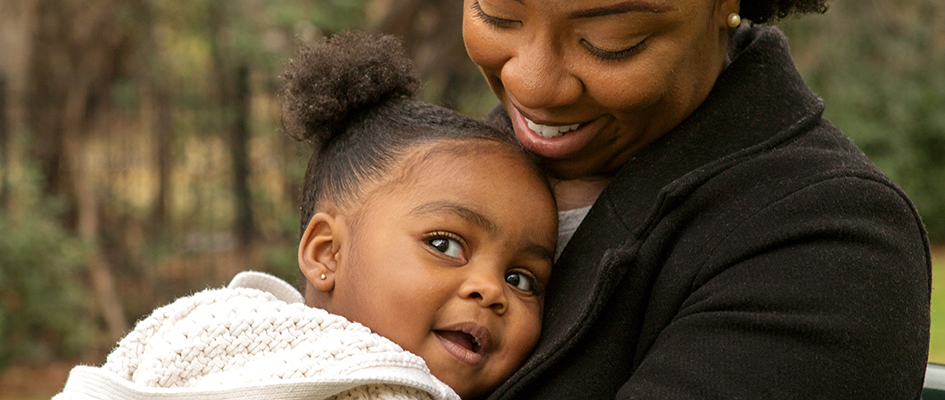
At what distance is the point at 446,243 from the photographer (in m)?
2.05

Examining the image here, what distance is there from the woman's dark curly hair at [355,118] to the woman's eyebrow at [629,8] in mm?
507

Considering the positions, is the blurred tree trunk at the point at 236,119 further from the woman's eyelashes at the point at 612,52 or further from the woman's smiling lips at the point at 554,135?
the woman's eyelashes at the point at 612,52

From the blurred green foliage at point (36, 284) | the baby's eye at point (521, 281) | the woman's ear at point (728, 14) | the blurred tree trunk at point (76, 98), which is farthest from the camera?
the blurred tree trunk at point (76, 98)

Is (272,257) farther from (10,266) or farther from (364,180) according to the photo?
(364,180)

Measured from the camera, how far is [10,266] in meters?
6.12

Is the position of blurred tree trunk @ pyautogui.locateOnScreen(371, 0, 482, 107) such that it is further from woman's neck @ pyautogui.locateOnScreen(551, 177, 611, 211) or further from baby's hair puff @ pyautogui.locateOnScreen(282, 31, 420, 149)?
woman's neck @ pyautogui.locateOnScreen(551, 177, 611, 211)

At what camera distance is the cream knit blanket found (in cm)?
184

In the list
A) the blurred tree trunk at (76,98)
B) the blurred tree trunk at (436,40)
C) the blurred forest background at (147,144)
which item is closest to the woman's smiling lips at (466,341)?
the blurred forest background at (147,144)

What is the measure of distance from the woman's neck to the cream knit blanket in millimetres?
636

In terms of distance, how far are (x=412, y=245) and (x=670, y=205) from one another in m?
0.56

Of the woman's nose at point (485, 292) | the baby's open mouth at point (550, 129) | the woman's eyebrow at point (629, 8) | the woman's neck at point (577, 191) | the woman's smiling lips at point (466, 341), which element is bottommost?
the woman's smiling lips at point (466, 341)

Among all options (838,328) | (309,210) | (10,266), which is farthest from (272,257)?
(838,328)

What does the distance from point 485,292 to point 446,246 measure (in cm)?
15

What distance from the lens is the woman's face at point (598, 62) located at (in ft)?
5.97
